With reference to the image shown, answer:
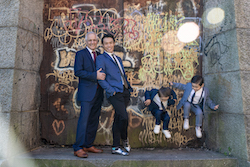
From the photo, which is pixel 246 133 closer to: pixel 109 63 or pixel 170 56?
pixel 170 56

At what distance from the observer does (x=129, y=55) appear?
415 cm

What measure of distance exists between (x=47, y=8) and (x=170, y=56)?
10.1ft

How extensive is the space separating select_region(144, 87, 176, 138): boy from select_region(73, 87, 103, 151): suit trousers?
3.25 ft

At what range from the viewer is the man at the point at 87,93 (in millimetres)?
3277

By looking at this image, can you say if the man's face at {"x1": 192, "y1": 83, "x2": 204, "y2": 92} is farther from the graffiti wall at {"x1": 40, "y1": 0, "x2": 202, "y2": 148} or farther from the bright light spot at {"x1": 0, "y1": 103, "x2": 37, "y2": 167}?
the bright light spot at {"x1": 0, "y1": 103, "x2": 37, "y2": 167}

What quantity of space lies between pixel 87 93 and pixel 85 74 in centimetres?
36

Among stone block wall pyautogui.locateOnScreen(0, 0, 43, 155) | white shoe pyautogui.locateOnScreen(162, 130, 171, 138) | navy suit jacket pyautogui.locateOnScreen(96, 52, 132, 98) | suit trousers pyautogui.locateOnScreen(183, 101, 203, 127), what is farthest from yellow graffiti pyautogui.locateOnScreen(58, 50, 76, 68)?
suit trousers pyautogui.locateOnScreen(183, 101, 203, 127)

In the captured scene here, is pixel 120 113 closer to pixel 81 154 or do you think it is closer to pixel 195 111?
pixel 81 154

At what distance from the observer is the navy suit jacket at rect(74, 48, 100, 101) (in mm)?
3297

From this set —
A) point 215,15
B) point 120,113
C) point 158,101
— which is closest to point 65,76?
point 120,113

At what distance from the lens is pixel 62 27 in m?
4.21

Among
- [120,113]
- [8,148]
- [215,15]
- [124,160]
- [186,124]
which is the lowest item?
[124,160]

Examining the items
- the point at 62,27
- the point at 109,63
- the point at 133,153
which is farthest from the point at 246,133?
the point at 62,27

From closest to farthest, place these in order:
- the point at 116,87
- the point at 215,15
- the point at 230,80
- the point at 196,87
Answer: the point at 116,87 → the point at 230,80 → the point at 196,87 → the point at 215,15
